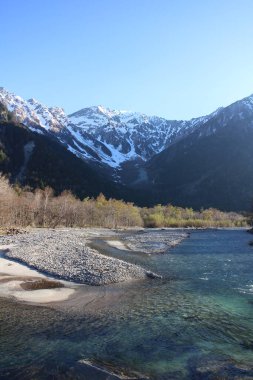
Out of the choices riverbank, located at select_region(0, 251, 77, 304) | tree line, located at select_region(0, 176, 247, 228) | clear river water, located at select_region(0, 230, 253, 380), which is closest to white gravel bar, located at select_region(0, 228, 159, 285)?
riverbank, located at select_region(0, 251, 77, 304)

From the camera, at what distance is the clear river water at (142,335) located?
16922 mm

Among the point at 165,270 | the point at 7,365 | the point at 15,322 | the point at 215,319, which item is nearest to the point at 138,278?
the point at 165,270

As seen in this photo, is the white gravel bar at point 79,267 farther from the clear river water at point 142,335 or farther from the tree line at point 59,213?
the tree line at point 59,213

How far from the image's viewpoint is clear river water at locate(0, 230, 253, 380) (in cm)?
1692

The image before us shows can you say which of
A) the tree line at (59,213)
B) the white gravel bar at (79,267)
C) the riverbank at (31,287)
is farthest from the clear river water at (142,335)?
the tree line at (59,213)

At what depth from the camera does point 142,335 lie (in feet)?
70.2

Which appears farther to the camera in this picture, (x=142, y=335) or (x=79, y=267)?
(x=79, y=267)

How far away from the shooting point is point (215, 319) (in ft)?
80.7

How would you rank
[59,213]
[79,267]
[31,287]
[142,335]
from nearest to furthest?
[142,335], [31,287], [79,267], [59,213]

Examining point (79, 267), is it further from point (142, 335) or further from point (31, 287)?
point (142, 335)

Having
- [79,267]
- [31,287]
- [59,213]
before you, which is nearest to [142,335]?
[31,287]

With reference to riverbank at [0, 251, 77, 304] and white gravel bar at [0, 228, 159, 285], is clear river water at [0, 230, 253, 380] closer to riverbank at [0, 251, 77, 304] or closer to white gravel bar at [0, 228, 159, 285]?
riverbank at [0, 251, 77, 304]

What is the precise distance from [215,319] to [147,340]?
5.97 meters

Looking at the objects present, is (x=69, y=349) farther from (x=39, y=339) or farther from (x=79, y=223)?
(x=79, y=223)
